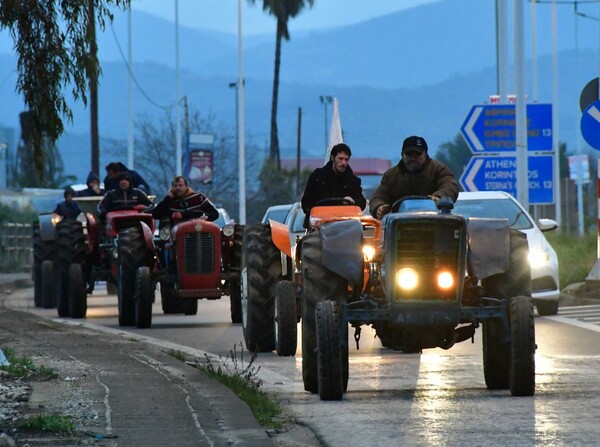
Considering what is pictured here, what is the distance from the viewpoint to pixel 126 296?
23.2 m

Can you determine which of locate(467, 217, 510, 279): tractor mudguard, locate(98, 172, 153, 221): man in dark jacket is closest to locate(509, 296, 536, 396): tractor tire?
locate(467, 217, 510, 279): tractor mudguard

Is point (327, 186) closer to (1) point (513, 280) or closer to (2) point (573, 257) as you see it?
(1) point (513, 280)

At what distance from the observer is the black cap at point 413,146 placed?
13.9m

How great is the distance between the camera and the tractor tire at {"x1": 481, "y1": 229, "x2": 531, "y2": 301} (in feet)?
42.5

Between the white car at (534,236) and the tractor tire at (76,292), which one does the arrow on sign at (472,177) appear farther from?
the tractor tire at (76,292)

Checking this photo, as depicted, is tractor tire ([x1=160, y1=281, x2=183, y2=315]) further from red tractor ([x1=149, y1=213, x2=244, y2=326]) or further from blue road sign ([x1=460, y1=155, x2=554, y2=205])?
blue road sign ([x1=460, y1=155, x2=554, y2=205])

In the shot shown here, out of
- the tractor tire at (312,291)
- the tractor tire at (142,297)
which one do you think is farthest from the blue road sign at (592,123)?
the tractor tire at (312,291)

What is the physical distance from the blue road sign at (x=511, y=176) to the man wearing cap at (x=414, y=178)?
19.4 m

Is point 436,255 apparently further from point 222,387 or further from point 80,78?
point 80,78

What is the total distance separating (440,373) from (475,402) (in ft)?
8.54

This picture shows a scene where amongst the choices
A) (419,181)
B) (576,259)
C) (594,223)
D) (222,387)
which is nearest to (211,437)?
(222,387)

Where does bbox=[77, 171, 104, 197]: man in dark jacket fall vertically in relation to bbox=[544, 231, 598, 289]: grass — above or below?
above

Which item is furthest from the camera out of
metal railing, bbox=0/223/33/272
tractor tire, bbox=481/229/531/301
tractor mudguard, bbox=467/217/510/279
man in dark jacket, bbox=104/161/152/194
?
metal railing, bbox=0/223/33/272

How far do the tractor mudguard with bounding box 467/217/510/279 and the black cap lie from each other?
1.41 metres
